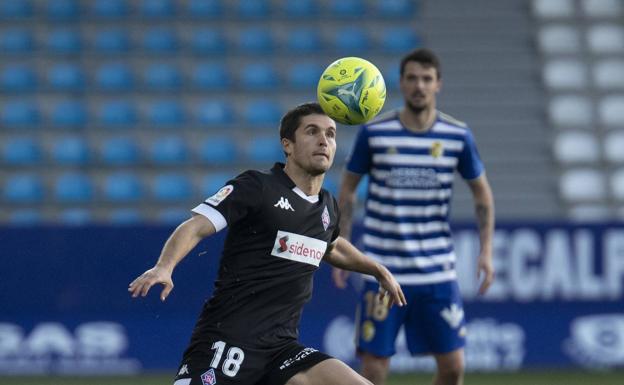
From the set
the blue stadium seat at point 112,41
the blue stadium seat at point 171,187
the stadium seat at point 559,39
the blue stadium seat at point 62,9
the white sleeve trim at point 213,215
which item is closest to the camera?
the white sleeve trim at point 213,215

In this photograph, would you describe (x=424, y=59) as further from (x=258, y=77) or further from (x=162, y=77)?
(x=162, y=77)

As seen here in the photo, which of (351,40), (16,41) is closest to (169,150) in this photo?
(16,41)

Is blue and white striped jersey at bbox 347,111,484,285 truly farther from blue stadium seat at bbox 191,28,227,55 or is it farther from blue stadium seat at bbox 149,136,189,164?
blue stadium seat at bbox 191,28,227,55

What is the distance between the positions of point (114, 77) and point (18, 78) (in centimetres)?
144

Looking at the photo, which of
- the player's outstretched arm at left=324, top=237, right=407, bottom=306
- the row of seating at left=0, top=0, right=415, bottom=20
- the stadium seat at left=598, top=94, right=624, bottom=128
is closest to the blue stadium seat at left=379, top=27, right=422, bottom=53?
the row of seating at left=0, top=0, right=415, bottom=20

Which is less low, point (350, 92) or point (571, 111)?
point (350, 92)

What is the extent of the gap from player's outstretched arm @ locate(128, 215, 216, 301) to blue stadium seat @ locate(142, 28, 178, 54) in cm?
1267

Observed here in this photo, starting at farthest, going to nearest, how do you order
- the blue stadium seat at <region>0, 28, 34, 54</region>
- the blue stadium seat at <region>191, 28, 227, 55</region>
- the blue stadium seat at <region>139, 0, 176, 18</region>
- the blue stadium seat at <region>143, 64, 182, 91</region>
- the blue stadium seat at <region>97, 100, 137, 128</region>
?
the blue stadium seat at <region>139, 0, 176, 18</region>, the blue stadium seat at <region>191, 28, 227, 55</region>, the blue stadium seat at <region>0, 28, 34, 54</region>, the blue stadium seat at <region>143, 64, 182, 91</region>, the blue stadium seat at <region>97, 100, 137, 128</region>

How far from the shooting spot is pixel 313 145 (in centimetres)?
614

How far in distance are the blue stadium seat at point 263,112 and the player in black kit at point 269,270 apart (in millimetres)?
10874

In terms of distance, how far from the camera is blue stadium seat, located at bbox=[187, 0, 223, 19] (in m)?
18.4

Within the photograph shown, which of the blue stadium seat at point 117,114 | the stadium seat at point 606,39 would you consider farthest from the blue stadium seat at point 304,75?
the stadium seat at point 606,39

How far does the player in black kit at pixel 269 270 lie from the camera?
5.87 m

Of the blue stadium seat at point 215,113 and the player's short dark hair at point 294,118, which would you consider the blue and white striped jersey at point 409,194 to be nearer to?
the player's short dark hair at point 294,118
